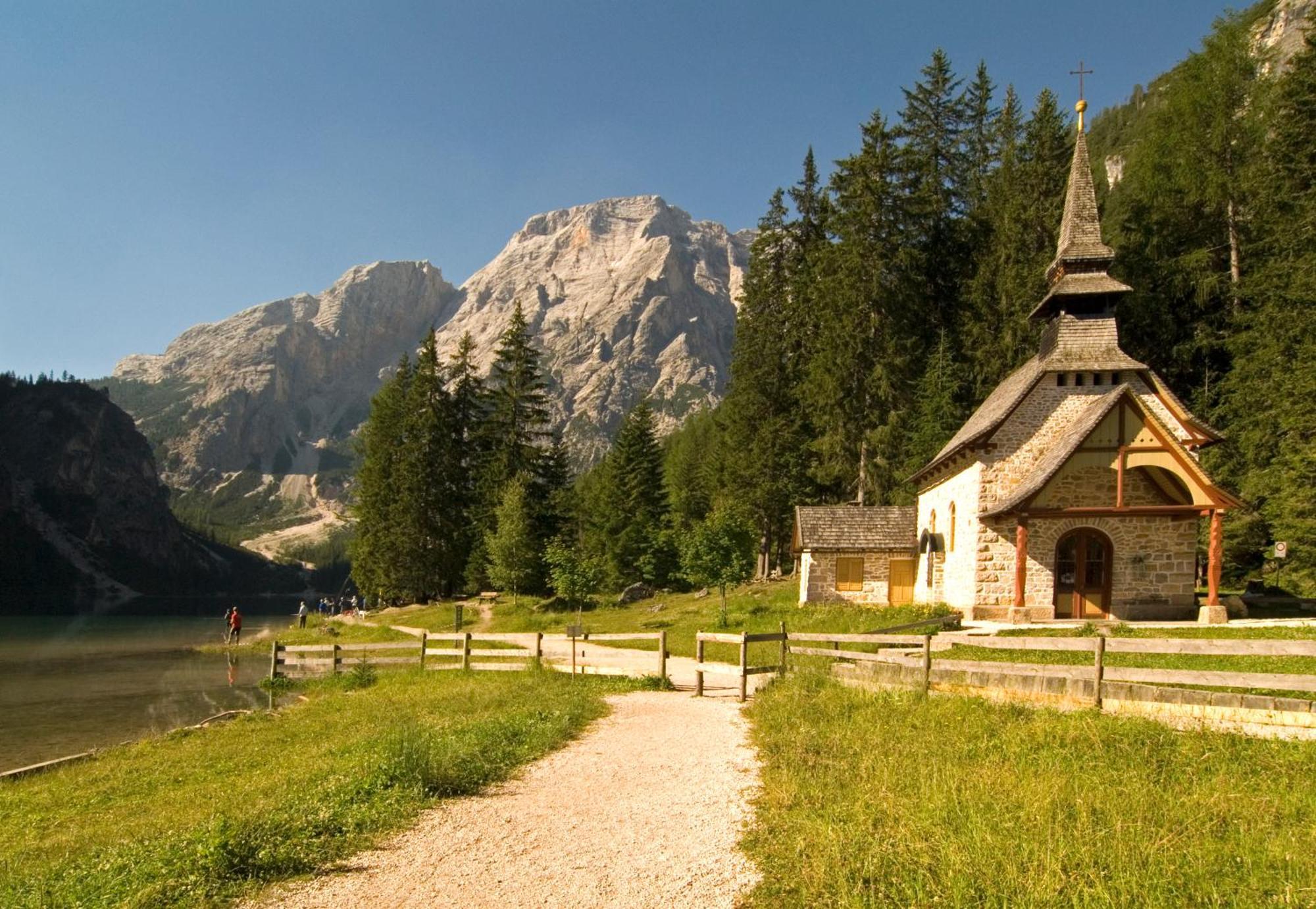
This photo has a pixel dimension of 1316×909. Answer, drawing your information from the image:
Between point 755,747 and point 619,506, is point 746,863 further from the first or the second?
point 619,506

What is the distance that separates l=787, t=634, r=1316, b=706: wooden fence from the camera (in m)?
8.48

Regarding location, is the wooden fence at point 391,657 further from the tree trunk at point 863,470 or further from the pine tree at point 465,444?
the pine tree at point 465,444

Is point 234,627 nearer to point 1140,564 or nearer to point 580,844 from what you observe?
point 580,844

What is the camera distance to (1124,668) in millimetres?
11602

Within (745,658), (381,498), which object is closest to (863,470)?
(745,658)

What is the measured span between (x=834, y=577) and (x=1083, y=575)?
9700 mm

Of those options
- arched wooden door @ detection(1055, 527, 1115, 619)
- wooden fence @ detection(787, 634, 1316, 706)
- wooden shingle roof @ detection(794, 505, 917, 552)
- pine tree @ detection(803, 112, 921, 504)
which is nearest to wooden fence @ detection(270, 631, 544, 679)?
wooden fence @ detection(787, 634, 1316, 706)

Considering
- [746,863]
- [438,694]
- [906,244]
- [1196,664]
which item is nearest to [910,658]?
[1196,664]

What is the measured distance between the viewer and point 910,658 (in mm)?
12500

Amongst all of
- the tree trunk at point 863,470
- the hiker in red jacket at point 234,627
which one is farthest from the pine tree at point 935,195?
the hiker in red jacket at point 234,627

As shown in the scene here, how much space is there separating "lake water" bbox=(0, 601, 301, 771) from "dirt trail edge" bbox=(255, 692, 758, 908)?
11.3 m

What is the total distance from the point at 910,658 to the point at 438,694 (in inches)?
380

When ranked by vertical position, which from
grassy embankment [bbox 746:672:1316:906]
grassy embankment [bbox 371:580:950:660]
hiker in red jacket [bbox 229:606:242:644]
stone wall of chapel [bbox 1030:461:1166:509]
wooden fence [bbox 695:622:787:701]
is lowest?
hiker in red jacket [bbox 229:606:242:644]

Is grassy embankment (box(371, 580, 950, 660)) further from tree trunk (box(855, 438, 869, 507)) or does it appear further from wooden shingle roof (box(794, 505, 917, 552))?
tree trunk (box(855, 438, 869, 507))
